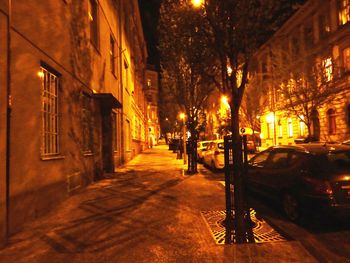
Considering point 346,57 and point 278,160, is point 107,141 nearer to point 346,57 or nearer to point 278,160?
point 278,160

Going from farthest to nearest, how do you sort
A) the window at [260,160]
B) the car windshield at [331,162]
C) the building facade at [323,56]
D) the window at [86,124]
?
the building facade at [323,56]
the window at [86,124]
the window at [260,160]
the car windshield at [331,162]

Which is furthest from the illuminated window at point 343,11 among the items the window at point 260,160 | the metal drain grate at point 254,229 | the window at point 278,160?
the metal drain grate at point 254,229

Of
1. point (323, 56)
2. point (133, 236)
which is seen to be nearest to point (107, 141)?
point (133, 236)

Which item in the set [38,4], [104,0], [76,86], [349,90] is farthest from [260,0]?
[349,90]

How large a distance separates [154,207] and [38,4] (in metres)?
5.00

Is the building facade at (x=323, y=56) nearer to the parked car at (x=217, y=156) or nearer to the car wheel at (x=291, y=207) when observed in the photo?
the parked car at (x=217, y=156)

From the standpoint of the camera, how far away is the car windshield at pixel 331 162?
5.66 m

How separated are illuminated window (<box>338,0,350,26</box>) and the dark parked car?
20791mm

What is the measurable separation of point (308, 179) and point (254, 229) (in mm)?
1312

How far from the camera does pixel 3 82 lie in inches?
194

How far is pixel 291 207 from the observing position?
6.16 metres

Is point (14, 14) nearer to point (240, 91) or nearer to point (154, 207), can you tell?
point (240, 91)

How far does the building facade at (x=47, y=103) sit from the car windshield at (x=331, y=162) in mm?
5235

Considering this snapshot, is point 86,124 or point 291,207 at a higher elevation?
point 86,124
